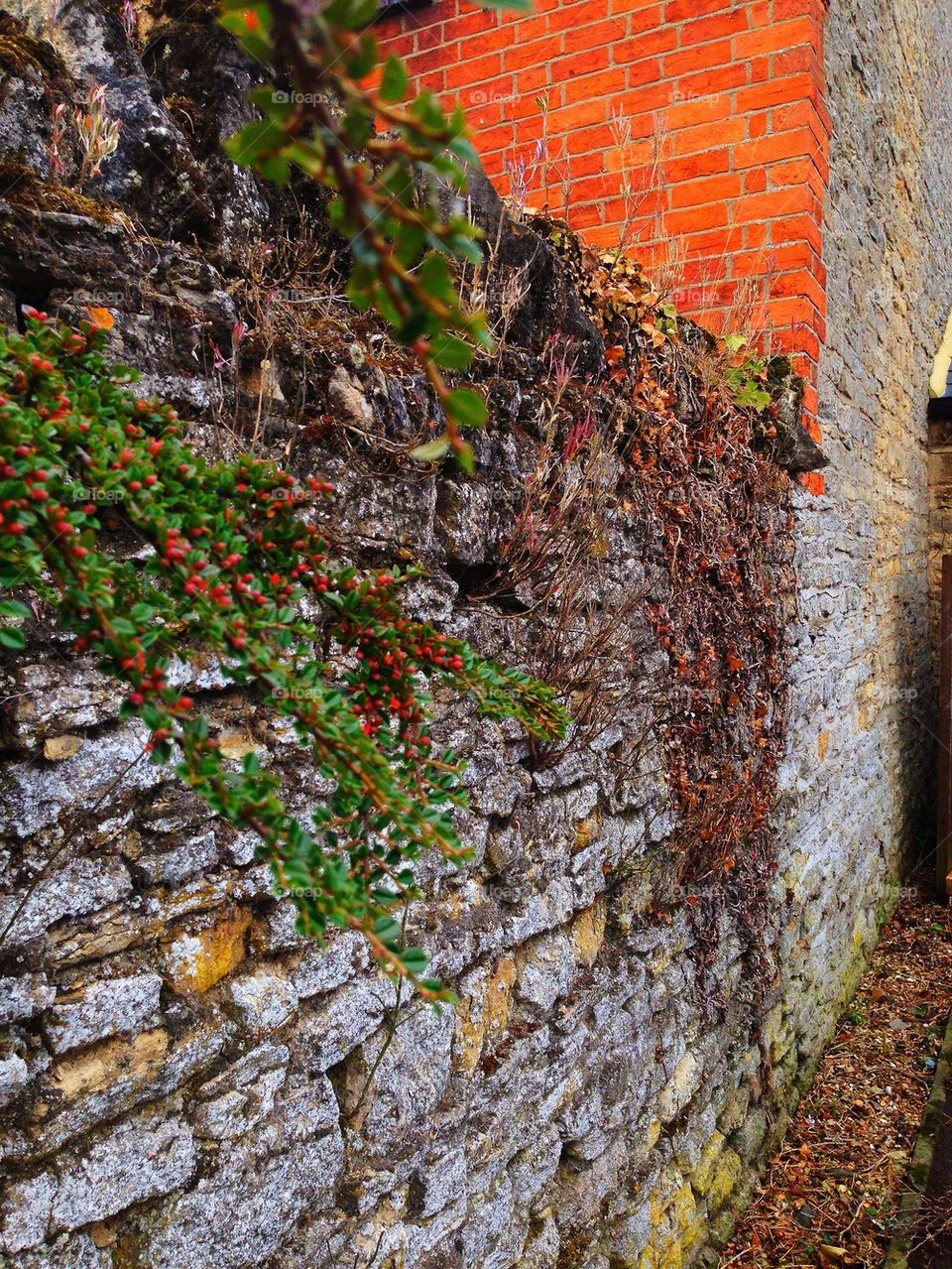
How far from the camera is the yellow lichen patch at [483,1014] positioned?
1.80 m

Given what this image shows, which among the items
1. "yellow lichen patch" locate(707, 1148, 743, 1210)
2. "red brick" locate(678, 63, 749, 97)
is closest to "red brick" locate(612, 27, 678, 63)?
"red brick" locate(678, 63, 749, 97)

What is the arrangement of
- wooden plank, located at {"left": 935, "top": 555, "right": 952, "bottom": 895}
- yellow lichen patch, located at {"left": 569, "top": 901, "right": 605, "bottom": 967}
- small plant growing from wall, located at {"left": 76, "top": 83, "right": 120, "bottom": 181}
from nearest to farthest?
small plant growing from wall, located at {"left": 76, "top": 83, "right": 120, "bottom": 181}, yellow lichen patch, located at {"left": 569, "top": 901, "right": 605, "bottom": 967}, wooden plank, located at {"left": 935, "top": 555, "right": 952, "bottom": 895}

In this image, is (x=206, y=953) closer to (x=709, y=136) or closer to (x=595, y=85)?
(x=709, y=136)

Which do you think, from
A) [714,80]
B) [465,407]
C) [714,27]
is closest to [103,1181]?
[465,407]

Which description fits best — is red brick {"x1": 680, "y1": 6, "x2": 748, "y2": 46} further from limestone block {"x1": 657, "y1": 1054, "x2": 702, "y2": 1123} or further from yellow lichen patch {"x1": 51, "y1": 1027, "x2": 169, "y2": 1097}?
yellow lichen patch {"x1": 51, "y1": 1027, "x2": 169, "y2": 1097}

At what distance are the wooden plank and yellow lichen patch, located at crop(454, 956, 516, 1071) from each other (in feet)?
18.0

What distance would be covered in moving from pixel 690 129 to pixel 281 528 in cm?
391

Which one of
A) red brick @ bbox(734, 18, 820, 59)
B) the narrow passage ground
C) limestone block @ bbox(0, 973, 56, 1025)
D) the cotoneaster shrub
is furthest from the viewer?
red brick @ bbox(734, 18, 820, 59)

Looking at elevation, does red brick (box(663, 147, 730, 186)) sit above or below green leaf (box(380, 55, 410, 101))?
above

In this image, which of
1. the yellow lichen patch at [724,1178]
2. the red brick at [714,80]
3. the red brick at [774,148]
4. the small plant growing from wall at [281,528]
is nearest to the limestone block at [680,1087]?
the yellow lichen patch at [724,1178]

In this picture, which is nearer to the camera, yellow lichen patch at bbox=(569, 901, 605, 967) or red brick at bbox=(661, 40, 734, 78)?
yellow lichen patch at bbox=(569, 901, 605, 967)

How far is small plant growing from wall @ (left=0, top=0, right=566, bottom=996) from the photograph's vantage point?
536 mm

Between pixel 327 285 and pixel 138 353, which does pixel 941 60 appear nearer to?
pixel 327 285

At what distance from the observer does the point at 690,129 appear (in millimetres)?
3988
